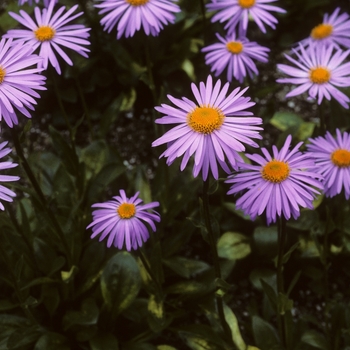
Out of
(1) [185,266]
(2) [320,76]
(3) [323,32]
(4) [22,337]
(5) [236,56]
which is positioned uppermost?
(3) [323,32]

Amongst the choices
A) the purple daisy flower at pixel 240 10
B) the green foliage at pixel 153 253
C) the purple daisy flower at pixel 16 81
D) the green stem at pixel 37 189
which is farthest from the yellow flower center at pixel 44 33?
the purple daisy flower at pixel 240 10

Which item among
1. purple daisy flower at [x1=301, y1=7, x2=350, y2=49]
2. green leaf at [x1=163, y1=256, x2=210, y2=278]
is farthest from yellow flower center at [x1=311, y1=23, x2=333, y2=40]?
green leaf at [x1=163, y1=256, x2=210, y2=278]

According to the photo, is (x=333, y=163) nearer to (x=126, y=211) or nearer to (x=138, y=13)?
(x=126, y=211)

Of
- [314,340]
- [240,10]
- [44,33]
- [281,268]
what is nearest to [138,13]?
[44,33]

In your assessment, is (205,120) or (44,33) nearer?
(205,120)

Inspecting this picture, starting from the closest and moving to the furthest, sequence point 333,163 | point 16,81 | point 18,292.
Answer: point 16,81 → point 18,292 → point 333,163

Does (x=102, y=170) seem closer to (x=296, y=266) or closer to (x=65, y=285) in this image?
(x=65, y=285)

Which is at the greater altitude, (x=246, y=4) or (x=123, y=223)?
(x=246, y=4)

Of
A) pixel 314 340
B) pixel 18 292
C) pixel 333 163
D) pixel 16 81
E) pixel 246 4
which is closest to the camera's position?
pixel 16 81

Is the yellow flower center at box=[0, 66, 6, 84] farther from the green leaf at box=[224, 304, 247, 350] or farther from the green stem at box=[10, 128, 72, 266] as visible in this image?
the green leaf at box=[224, 304, 247, 350]
